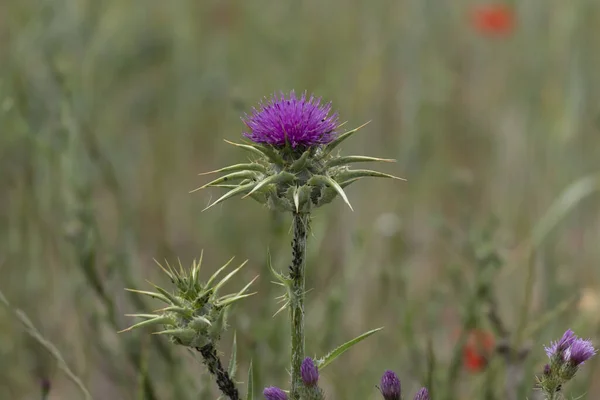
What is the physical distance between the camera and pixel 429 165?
200 inches

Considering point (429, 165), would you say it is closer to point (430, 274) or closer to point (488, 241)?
point (430, 274)

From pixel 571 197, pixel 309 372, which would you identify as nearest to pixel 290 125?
pixel 309 372

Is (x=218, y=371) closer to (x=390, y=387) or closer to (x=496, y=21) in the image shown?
(x=390, y=387)

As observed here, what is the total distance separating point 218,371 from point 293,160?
52cm

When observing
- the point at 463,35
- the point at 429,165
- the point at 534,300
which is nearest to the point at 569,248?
the point at 534,300

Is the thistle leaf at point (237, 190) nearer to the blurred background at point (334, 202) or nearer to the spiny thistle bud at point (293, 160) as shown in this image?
the spiny thistle bud at point (293, 160)

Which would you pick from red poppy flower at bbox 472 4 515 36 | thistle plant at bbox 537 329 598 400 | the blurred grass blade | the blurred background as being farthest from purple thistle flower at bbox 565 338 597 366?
red poppy flower at bbox 472 4 515 36

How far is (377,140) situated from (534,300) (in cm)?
178

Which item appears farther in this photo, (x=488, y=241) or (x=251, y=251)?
(x=251, y=251)

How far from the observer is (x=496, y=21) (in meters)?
4.93

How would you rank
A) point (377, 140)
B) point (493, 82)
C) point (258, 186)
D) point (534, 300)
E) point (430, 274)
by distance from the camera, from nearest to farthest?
1. point (258, 186)
2. point (534, 300)
3. point (430, 274)
4. point (377, 140)
5. point (493, 82)

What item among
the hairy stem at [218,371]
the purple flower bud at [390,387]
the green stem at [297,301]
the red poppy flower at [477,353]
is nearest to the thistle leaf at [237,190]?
the green stem at [297,301]

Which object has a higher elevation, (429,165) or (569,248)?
(429,165)

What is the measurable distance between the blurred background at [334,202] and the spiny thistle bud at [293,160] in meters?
1.10
